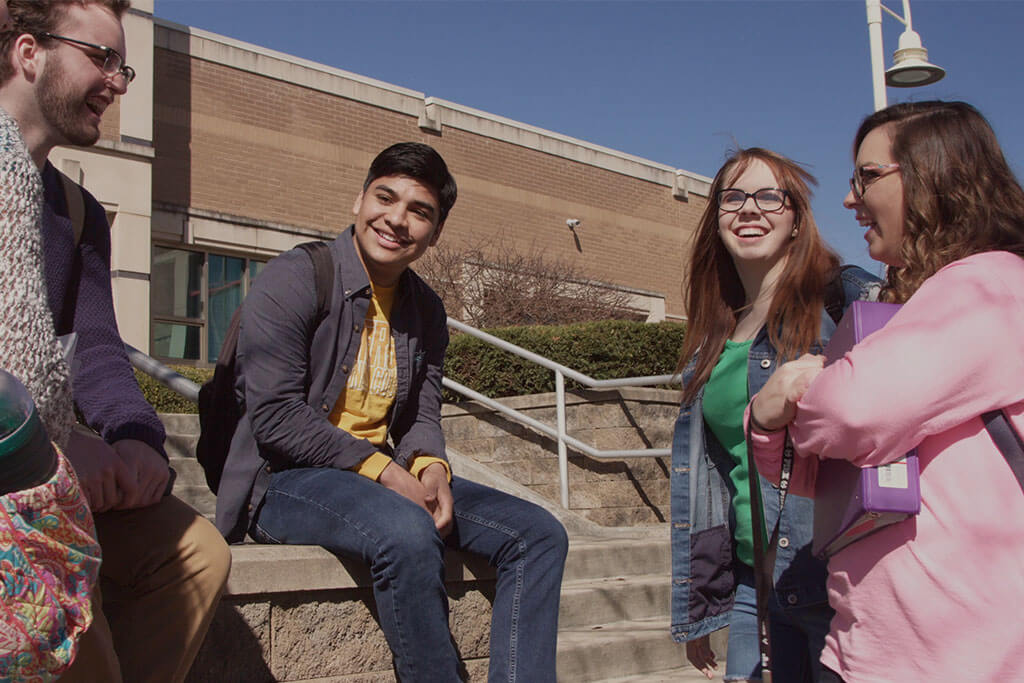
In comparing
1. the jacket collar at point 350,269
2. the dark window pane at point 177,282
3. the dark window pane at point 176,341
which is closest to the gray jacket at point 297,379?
the jacket collar at point 350,269

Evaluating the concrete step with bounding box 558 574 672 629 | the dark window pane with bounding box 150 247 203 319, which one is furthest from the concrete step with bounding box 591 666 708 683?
the dark window pane with bounding box 150 247 203 319

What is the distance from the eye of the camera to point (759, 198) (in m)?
2.81

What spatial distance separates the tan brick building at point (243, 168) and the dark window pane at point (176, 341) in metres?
0.02

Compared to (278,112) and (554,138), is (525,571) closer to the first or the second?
(278,112)

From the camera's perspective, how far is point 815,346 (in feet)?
8.38

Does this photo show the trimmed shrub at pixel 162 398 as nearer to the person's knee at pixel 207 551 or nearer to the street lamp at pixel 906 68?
the person's knee at pixel 207 551

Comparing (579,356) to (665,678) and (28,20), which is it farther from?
(28,20)

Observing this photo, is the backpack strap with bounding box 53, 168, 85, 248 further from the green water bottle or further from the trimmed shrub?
the trimmed shrub

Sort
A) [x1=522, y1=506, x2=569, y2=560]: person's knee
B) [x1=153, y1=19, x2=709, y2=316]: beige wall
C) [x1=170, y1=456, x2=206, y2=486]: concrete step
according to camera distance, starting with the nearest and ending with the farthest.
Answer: [x1=522, y1=506, x2=569, y2=560]: person's knee, [x1=170, y1=456, x2=206, y2=486]: concrete step, [x1=153, y1=19, x2=709, y2=316]: beige wall

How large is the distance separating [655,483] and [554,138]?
44.7ft

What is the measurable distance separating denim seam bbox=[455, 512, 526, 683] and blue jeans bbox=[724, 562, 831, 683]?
2.11 ft

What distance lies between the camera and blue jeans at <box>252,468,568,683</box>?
2711 millimetres

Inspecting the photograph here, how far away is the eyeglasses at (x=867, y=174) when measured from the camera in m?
1.88

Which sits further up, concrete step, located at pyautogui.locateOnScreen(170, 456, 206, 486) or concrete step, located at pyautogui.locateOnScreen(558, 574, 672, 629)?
Result: concrete step, located at pyautogui.locateOnScreen(170, 456, 206, 486)
